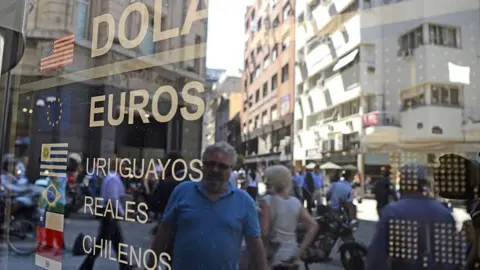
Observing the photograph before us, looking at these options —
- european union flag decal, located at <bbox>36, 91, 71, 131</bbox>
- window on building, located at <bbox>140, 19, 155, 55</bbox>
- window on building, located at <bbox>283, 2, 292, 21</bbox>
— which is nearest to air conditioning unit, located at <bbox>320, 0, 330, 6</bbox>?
window on building, located at <bbox>283, 2, 292, 21</bbox>

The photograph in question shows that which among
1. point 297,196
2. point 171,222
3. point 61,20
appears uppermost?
point 61,20

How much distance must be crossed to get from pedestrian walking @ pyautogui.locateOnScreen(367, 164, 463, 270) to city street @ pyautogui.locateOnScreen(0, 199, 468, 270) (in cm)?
2

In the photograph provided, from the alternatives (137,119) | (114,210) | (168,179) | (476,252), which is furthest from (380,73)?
(114,210)

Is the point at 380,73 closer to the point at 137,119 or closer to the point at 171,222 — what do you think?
the point at 171,222

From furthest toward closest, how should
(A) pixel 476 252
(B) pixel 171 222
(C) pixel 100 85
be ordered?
(C) pixel 100 85
(B) pixel 171 222
(A) pixel 476 252

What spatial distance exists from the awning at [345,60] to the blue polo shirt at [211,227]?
17.8 inches

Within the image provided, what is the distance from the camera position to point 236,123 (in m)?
1.30

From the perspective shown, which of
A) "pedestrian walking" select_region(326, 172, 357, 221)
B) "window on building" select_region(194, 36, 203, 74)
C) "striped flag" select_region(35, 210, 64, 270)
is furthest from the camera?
"striped flag" select_region(35, 210, 64, 270)

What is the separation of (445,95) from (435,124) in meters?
0.07

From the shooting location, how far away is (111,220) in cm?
151

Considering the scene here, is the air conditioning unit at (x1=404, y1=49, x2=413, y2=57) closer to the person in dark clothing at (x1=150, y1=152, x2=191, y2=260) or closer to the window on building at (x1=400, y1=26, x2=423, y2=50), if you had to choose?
the window on building at (x1=400, y1=26, x2=423, y2=50)

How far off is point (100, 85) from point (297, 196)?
1.00 meters

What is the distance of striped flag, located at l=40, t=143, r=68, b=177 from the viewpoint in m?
1.75

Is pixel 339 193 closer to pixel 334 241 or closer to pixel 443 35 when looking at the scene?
pixel 334 241
